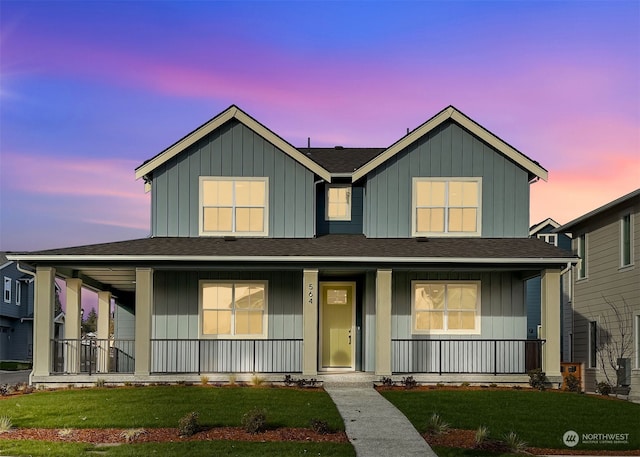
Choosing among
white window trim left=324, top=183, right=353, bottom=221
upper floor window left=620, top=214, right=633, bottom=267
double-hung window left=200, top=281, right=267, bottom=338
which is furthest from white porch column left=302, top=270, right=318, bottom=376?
upper floor window left=620, top=214, right=633, bottom=267

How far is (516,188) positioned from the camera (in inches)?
939

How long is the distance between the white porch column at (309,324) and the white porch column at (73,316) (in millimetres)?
6763

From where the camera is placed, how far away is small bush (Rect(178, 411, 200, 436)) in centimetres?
1465

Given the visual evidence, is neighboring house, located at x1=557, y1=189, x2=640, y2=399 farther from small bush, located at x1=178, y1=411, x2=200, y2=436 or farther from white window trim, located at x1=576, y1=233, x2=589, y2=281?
small bush, located at x1=178, y1=411, x2=200, y2=436

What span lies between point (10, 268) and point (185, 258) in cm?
3970

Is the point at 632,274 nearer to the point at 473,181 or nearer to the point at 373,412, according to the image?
the point at 473,181

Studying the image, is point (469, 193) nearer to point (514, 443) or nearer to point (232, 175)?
point (232, 175)

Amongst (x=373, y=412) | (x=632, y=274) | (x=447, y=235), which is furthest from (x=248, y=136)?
(x=632, y=274)

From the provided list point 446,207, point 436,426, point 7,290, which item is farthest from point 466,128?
point 7,290

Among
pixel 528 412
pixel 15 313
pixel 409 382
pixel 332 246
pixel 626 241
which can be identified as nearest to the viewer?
pixel 528 412

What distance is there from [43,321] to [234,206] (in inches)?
240

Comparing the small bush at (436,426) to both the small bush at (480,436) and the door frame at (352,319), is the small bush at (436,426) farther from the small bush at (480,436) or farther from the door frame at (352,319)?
the door frame at (352,319)

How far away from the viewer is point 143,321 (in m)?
21.4

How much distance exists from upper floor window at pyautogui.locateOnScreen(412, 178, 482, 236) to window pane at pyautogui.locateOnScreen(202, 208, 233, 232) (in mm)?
5366
